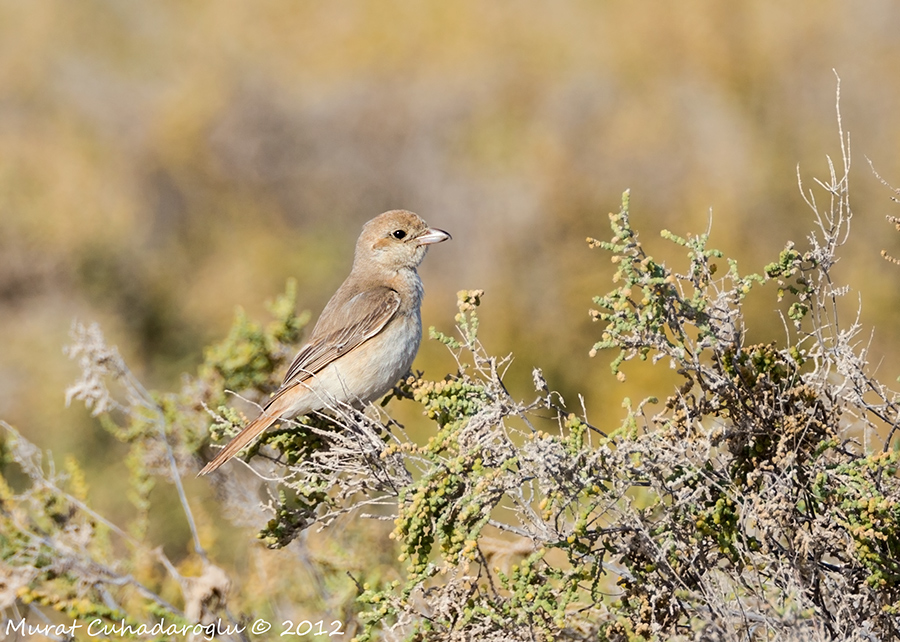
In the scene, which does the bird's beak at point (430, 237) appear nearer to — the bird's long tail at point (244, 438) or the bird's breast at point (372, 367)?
the bird's breast at point (372, 367)

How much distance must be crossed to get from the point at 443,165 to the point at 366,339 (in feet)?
29.2

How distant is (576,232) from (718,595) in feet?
26.6

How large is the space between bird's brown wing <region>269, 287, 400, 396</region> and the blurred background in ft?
11.3

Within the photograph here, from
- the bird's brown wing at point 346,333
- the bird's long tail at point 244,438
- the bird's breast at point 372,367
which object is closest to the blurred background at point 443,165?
the bird's brown wing at point 346,333

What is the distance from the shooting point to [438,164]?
13.6 m

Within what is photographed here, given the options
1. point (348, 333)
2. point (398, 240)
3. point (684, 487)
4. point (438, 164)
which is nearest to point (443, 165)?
point (438, 164)

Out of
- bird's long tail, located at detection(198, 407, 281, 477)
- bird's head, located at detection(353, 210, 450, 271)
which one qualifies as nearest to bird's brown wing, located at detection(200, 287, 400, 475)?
bird's long tail, located at detection(198, 407, 281, 477)

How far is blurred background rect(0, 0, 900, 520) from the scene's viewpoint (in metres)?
9.80

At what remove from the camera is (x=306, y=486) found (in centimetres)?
362

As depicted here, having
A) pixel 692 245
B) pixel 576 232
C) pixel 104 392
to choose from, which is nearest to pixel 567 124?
pixel 576 232

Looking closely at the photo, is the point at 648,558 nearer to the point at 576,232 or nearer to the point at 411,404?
the point at 411,404

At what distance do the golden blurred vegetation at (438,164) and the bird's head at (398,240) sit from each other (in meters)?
3.02

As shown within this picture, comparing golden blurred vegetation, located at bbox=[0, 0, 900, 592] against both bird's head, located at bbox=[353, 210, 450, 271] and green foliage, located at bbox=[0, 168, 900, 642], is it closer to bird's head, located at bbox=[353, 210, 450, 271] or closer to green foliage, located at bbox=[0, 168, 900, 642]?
bird's head, located at bbox=[353, 210, 450, 271]

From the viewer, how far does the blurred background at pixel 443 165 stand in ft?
32.1
